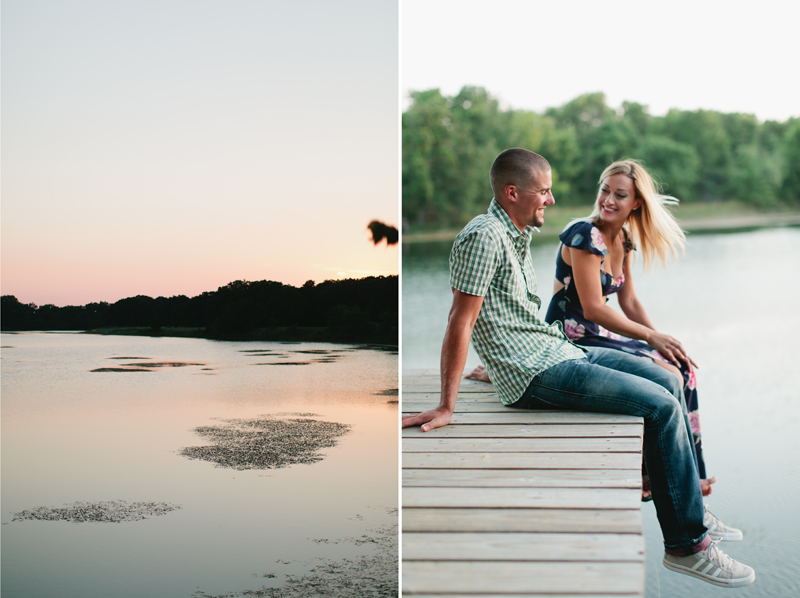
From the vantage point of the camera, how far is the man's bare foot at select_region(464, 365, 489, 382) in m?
2.15

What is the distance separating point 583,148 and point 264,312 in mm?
18951

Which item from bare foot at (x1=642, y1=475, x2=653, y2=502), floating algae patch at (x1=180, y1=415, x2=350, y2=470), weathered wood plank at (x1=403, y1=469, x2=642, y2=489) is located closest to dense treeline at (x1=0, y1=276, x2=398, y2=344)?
floating algae patch at (x1=180, y1=415, x2=350, y2=470)

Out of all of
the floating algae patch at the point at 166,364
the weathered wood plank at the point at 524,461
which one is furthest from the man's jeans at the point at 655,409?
the floating algae patch at the point at 166,364

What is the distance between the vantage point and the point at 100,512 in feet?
7.64

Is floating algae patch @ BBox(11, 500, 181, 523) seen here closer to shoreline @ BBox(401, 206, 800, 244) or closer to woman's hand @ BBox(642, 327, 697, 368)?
woman's hand @ BBox(642, 327, 697, 368)

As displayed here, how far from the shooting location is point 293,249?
2578 mm

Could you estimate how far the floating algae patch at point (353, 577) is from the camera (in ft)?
7.64

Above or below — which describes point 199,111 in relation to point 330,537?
above

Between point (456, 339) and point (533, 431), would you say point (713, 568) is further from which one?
point (456, 339)

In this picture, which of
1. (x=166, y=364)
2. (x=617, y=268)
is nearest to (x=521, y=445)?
(x=617, y=268)

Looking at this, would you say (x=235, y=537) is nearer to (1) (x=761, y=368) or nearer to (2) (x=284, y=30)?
(2) (x=284, y=30)

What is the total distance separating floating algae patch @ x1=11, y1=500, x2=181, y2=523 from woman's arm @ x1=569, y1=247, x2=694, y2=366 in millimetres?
1513

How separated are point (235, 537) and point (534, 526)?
4.77 ft

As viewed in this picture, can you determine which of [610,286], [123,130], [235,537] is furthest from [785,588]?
[123,130]
